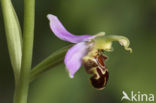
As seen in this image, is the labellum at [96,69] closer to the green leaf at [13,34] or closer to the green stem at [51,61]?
the green stem at [51,61]

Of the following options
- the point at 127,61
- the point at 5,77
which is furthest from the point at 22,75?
the point at 5,77

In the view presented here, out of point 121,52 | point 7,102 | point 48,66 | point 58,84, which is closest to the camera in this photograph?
point 48,66

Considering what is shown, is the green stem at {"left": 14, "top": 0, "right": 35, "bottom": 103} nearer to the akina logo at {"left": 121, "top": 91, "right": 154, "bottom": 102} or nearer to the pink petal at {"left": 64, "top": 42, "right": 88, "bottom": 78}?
the pink petal at {"left": 64, "top": 42, "right": 88, "bottom": 78}

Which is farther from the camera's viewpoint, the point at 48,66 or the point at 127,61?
the point at 127,61

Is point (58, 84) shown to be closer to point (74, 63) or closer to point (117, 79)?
point (117, 79)

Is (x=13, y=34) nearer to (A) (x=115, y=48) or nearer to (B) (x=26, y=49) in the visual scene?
(B) (x=26, y=49)

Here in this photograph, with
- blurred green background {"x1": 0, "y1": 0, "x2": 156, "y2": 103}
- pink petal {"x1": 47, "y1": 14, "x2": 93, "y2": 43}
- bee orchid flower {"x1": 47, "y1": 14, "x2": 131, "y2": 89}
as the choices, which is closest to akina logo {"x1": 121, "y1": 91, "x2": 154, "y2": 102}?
blurred green background {"x1": 0, "y1": 0, "x2": 156, "y2": 103}

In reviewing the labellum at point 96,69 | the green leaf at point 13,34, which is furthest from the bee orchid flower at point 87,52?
the green leaf at point 13,34

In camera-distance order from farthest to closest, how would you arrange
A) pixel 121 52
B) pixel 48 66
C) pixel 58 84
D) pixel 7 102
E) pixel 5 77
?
pixel 7 102 → pixel 5 77 → pixel 121 52 → pixel 58 84 → pixel 48 66
